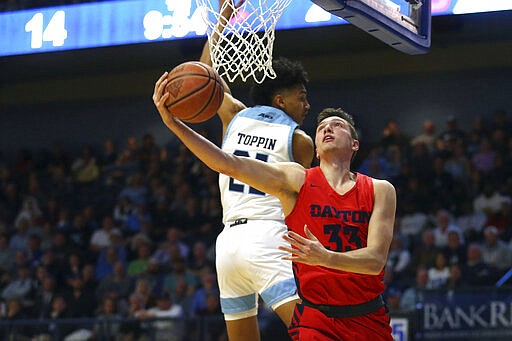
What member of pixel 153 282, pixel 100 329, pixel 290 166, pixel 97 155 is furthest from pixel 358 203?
pixel 97 155

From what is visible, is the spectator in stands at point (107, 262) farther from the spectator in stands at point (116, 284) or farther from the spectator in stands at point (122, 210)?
the spectator in stands at point (122, 210)

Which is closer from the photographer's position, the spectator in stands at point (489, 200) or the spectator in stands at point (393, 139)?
the spectator in stands at point (489, 200)

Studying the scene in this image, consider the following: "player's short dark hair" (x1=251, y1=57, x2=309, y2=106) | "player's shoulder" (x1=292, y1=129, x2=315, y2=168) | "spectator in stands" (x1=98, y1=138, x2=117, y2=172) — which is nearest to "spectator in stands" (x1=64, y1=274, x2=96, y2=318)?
"spectator in stands" (x1=98, y1=138, x2=117, y2=172)

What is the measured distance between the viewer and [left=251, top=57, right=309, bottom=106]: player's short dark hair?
512cm

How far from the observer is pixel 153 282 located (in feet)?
37.1

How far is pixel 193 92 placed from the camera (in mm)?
3984

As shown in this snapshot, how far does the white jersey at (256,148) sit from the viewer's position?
15.6 feet

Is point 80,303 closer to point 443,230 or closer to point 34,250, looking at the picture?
Result: point 34,250

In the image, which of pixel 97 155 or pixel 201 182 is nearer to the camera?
pixel 201 182

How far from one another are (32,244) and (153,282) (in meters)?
3.11

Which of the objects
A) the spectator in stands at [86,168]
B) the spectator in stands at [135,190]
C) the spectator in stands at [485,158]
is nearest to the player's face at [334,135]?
the spectator in stands at [485,158]

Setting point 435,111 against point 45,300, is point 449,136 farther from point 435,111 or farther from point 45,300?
point 45,300

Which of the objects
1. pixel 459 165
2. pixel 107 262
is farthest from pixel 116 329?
pixel 459 165

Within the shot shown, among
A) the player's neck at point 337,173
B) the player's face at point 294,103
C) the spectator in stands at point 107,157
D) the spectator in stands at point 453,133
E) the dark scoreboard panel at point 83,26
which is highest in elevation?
the dark scoreboard panel at point 83,26
